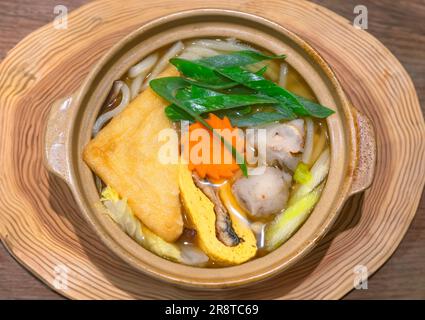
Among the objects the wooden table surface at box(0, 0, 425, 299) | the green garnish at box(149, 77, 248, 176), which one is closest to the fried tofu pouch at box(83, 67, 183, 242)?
the green garnish at box(149, 77, 248, 176)

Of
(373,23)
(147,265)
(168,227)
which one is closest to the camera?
(147,265)

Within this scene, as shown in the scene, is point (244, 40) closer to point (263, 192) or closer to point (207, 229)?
point (263, 192)

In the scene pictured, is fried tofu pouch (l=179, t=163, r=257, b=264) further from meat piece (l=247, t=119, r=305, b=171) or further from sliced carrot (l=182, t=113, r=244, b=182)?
meat piece (l=247, t=119, r=305, b=171)

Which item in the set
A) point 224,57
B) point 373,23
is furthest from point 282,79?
point 373,23

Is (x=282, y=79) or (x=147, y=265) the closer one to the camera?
(x=147, y=265)

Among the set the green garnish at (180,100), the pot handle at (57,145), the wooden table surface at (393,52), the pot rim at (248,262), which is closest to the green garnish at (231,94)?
the green garnish at (180,100)

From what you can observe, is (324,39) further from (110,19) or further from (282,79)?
(110,19)

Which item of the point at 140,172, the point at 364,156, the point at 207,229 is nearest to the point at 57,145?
the point at 140,172

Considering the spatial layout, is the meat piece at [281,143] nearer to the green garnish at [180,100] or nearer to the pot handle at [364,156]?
the green garnish at [180,100]
